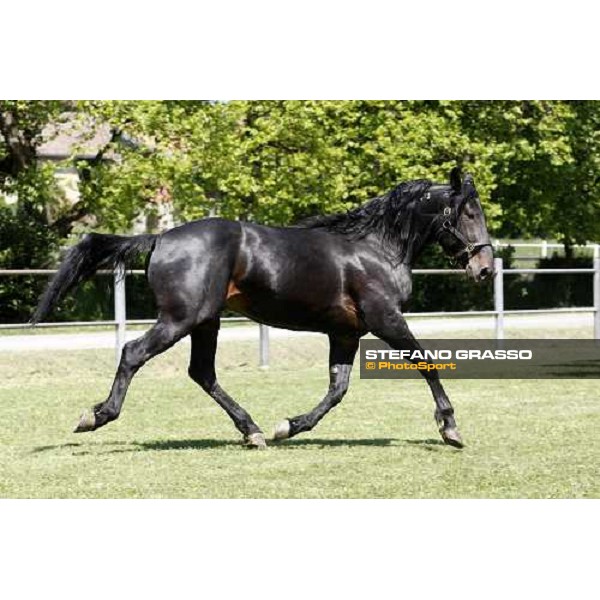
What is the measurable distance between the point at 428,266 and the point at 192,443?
60.9 ft

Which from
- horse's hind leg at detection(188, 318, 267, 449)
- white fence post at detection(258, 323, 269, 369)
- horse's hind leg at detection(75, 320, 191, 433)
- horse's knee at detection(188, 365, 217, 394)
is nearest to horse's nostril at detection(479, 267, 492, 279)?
horse's hind leg at detection(188, 318, 267, 449)

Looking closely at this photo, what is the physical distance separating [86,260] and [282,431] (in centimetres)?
198

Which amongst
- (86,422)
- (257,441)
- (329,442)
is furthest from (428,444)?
(86,422)

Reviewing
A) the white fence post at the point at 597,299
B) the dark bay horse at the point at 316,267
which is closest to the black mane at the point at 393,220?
the dark bay horse at the point at 316,267

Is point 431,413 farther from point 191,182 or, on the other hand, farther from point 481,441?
point 191,182

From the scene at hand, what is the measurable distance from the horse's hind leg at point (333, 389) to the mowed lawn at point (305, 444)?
153 mm

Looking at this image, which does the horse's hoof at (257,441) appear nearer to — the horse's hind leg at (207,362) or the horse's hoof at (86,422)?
the horse's hind leg at (207,362)

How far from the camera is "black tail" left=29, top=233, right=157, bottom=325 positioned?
9.29 metres

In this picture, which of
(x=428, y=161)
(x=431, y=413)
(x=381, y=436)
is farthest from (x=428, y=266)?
(x=381, y=436)

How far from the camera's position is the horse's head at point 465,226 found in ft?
30.8

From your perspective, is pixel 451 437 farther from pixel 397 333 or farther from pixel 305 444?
pixel 305 444

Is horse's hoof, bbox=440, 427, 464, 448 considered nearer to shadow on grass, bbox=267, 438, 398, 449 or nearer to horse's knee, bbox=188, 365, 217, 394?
shadow on grass, bbox=267, 438, 398, 449

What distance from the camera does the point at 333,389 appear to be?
955cm

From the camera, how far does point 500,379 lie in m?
15.9
